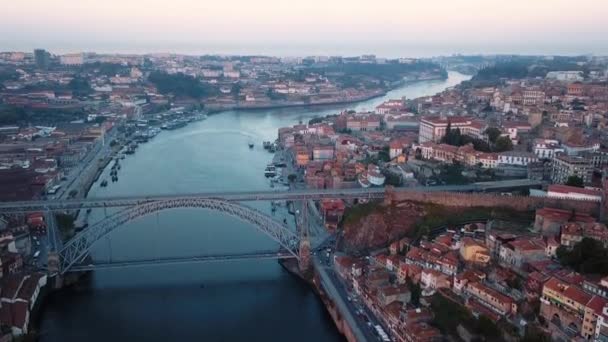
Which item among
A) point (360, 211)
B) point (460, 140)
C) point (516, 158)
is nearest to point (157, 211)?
point (360, 211)

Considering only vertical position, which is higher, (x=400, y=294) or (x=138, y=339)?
(x=400, y=294)

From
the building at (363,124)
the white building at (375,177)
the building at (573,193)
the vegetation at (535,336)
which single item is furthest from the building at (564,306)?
the building at (363,124)

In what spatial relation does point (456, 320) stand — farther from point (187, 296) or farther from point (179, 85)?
point (179, 85)

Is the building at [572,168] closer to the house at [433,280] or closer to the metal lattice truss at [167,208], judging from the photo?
the house at [433,280]

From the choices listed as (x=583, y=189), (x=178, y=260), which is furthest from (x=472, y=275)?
(x=178, y=260)

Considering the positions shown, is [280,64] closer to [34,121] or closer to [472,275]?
[34,121]

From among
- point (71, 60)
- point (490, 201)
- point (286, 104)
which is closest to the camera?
point (490, 201)
